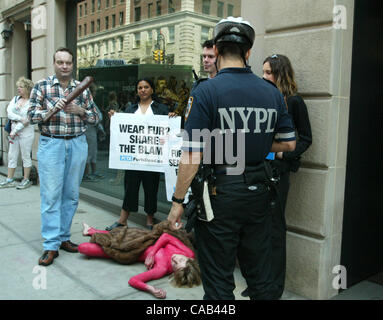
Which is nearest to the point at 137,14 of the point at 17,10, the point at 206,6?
the point at 206,6

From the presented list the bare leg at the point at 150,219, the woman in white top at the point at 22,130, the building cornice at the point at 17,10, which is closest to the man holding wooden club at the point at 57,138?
the bare leg at the point at 150,219

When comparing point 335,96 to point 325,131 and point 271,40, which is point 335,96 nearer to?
point 325,131

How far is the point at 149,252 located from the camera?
4.38 meters

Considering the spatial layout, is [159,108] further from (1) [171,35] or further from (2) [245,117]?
(2) [245,117]

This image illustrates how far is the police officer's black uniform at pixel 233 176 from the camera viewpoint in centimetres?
252

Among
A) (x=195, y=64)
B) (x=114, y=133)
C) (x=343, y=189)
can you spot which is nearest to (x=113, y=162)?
(x=114, y=133)

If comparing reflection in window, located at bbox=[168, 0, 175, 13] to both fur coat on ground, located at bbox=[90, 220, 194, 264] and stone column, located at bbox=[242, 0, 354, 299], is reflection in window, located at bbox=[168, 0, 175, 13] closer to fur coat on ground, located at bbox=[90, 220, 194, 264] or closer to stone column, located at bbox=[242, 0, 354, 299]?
stone column, located at bbox=[242, 0, 354, 299]

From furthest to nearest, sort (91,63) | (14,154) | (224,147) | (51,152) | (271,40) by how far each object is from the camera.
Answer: (14,154)
(91,63)
(51,152)
(271,40)
(224,147)

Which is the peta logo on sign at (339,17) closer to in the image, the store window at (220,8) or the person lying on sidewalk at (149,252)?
the store window at (220,8)

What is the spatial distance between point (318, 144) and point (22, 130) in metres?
6.64

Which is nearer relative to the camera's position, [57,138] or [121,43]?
[57,138]

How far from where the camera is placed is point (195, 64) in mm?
5602

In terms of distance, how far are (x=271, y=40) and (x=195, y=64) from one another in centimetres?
172

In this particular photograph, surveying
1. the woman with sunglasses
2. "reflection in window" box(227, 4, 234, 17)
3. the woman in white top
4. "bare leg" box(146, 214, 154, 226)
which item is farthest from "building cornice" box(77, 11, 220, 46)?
"bare leg" box(146, 214, 154, 226)
